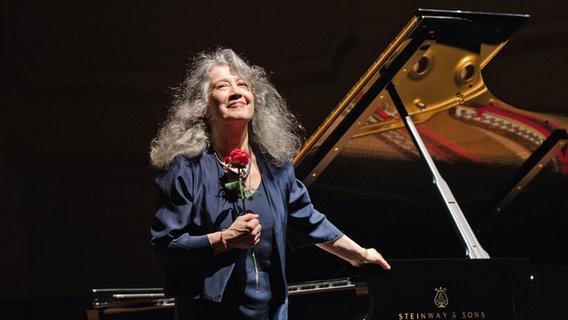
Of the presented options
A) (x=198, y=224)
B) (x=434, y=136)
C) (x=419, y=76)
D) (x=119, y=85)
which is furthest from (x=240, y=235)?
(x=119, y=85)

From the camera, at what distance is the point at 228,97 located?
2156 mm

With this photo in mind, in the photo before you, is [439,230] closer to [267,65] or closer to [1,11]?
[267,65]

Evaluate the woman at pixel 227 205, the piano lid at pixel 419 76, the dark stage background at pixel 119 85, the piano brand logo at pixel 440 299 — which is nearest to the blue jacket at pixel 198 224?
the woman at pixel 227 205

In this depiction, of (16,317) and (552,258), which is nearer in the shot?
(552,258)

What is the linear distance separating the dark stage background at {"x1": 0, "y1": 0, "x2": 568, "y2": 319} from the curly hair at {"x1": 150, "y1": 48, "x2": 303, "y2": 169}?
2745 mm

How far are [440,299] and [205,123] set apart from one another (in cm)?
80

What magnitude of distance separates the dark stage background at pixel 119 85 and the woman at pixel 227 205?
9.19 ft

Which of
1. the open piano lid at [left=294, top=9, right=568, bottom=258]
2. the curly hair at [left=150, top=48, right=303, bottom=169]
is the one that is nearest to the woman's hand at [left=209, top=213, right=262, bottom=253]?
the curly hair at [left=150, top=48, right=303, bottom=169]

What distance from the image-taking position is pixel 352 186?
3.34m

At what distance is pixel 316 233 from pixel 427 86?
981 mm

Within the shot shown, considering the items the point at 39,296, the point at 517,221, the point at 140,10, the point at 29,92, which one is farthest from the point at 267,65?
the point at 517,221

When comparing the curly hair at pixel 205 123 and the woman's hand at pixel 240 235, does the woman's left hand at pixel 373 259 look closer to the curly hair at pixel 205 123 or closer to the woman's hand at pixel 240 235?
the curly hair at pixel 205 123

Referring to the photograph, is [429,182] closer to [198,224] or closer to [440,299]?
[440,299]

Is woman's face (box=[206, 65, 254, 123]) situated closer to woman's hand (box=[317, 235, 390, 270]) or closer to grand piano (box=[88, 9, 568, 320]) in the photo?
woman's hand (box=[317, 235, 390, 270])
